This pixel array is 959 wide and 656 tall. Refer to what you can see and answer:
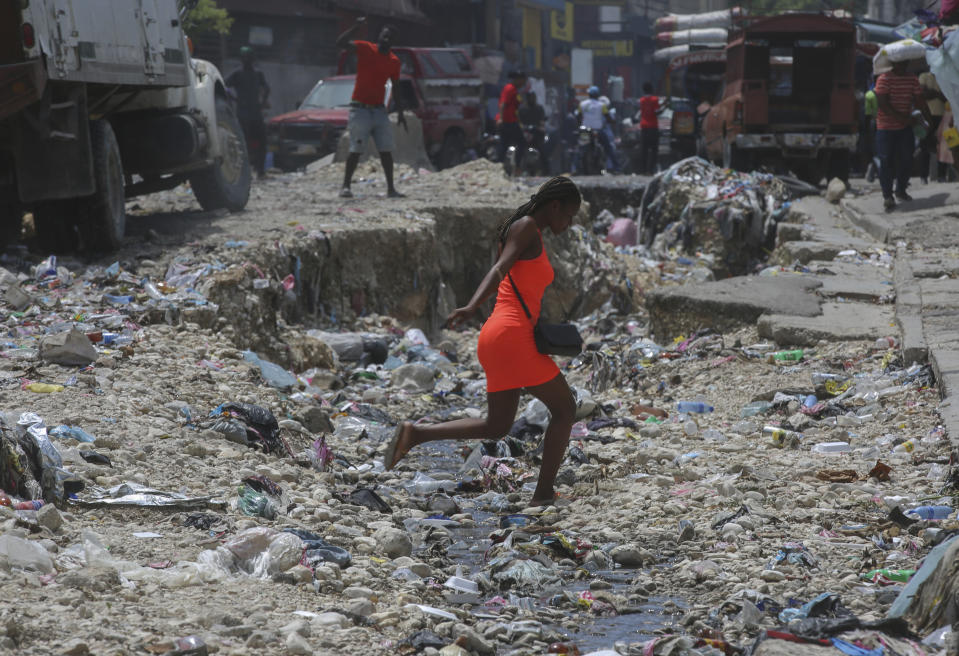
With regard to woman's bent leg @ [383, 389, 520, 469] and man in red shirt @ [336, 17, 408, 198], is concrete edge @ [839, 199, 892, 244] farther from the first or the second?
woman's bent leg @ [383, 389, 520, 469]

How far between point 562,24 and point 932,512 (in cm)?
3649

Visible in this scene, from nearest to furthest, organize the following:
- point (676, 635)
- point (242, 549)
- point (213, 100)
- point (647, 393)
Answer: point (676, 635) → point (242, 549) → point (647, 393) → point (213, 100)

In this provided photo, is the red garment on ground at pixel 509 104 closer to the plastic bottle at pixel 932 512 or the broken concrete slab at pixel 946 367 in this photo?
the broken concrete slab at pixel 946 367

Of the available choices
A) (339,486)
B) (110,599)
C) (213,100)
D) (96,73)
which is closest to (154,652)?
(110,599)

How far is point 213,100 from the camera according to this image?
10.9m

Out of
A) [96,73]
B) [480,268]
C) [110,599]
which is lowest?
[480,268]

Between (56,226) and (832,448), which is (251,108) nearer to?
(56,226)

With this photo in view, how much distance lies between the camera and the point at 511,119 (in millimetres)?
18094

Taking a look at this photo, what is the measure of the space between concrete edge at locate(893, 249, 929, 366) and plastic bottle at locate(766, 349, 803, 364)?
0.59 m

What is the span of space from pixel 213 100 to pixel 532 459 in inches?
255

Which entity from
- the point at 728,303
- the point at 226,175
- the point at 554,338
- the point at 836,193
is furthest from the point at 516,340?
the point at 836,193

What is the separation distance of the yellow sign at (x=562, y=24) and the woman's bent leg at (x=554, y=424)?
114 ft

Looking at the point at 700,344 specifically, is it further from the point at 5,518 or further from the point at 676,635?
the point at 5,518

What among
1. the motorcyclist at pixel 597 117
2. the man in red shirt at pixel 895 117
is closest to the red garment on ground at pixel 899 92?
the man in red shirt at pixel 895 117
